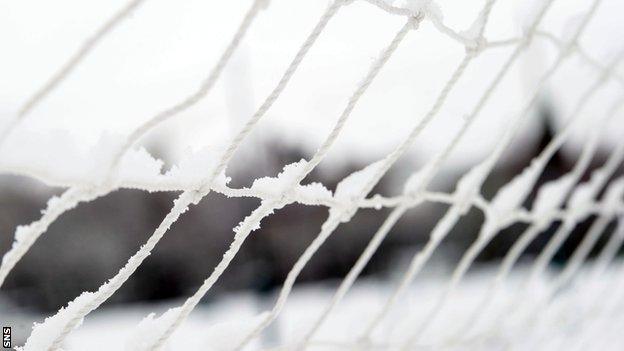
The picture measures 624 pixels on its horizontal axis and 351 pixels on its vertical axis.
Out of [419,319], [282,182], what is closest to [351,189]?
[282,182]

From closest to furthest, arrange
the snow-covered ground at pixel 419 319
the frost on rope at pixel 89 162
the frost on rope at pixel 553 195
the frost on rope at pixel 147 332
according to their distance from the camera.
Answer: the frost on rope at pixel 89 162 → the frost on rope at pixel 147 332 → the snow-covered ground at pixel 419 319 → the frost on rope at pixel 553 195

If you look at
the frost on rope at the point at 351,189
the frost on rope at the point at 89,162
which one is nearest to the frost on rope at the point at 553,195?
the frost on rope at the point at 351,189

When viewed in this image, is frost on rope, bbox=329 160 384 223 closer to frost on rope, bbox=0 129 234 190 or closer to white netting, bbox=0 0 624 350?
white netting, bbox=0 0 624 350

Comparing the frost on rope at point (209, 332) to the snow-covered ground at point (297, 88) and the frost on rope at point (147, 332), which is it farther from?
the snow-covered ground at point (297, 88)

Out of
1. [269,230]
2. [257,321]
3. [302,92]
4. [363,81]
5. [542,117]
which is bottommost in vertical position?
[257,321]

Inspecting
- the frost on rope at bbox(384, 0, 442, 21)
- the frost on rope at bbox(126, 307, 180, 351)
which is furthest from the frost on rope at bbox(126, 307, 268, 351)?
the frost on rope at bbox(384, 0, 442, 21)

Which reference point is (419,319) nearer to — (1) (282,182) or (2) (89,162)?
(1) (282,182)

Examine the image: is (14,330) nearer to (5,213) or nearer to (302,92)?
(302,92)

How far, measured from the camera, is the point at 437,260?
13.0ft

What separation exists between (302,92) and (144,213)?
4.44 ft

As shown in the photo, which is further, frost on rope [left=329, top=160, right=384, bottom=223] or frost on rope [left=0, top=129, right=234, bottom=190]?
frost on rope [left=329, top=160, right=384, bottom=223]

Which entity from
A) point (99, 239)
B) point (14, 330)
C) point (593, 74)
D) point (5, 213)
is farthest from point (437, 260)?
point (14, 330)

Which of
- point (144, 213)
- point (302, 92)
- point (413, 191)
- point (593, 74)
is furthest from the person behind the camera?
point (144, 213)

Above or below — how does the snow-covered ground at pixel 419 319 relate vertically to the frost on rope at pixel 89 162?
above
